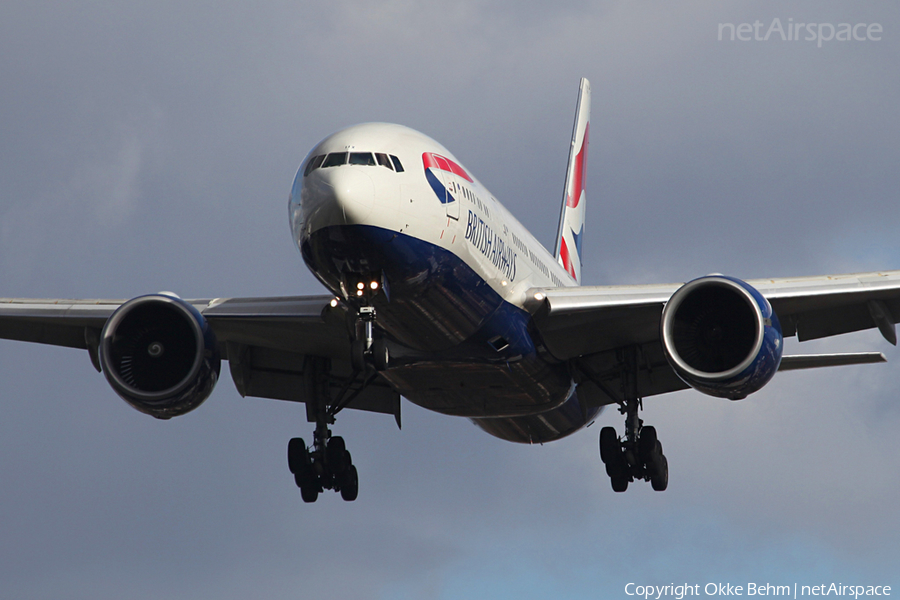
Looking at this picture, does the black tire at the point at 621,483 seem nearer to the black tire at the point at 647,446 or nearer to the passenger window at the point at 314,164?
the black tire at the point at 647,446

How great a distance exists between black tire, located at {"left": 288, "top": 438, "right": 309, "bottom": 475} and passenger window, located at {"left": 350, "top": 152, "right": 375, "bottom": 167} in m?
9.52

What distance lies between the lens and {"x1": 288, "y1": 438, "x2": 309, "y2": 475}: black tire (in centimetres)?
2694

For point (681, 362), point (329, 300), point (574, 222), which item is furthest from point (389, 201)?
point (574, 222)

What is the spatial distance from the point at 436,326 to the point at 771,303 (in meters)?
6.09

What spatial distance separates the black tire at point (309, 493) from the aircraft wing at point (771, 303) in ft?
20.6

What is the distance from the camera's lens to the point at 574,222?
40.0m

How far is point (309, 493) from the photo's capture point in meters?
27.0

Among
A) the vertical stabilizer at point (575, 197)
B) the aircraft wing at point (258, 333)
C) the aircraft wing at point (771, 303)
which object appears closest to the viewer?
the aircraft wing at point (771, 303)

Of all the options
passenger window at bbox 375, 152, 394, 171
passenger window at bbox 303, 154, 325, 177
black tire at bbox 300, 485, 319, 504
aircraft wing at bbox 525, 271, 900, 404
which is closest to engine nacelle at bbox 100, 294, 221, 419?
black tire at bbox 300, 485, 319, 504

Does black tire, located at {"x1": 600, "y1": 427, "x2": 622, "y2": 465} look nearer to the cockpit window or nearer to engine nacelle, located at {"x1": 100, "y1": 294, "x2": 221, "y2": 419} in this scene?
engine nacelle, located at {"x1": 100, "y1": 294, "x2": 221, "y2": 419}

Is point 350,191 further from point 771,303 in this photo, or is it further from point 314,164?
point 771,303

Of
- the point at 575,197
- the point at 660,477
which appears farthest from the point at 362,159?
the point at 575,197

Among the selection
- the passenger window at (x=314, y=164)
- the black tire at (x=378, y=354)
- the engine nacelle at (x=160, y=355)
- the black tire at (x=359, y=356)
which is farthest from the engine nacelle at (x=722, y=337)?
the engine nacelle at (x=160, y=355)

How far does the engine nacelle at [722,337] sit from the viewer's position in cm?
2108
